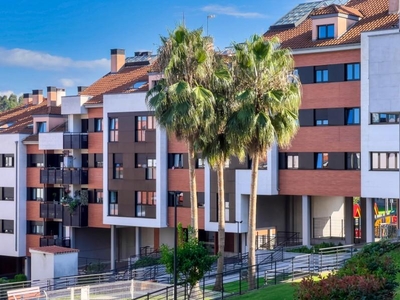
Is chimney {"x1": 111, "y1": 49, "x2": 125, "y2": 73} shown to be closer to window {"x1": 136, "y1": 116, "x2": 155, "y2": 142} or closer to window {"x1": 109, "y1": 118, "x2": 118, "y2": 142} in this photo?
window {"x1": 109, "y1": 118, "x2": 118, "y2": 142}

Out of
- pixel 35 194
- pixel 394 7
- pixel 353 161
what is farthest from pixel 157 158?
pixel 394 7

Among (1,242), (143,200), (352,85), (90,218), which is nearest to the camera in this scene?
(352,85)

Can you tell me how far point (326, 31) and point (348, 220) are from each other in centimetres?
1170

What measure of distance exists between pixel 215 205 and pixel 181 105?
1578cm

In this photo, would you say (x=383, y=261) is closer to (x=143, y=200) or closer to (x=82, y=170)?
(x=143, y=200)

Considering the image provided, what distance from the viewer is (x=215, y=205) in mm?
52625

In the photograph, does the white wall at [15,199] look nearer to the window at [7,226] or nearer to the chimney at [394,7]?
the window at [7,226]

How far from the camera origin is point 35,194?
210 feet

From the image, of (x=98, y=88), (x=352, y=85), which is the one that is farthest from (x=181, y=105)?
(x=98, y=88)

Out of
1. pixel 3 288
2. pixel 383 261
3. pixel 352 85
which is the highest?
pixel 352 85

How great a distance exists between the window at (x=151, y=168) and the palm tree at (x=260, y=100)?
18738 millimetres

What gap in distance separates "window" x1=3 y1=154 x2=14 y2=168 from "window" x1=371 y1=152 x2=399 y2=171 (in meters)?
29.7

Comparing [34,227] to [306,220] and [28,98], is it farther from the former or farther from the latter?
[28,98]

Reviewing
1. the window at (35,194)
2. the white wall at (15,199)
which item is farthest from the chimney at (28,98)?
the window at (35,194)
